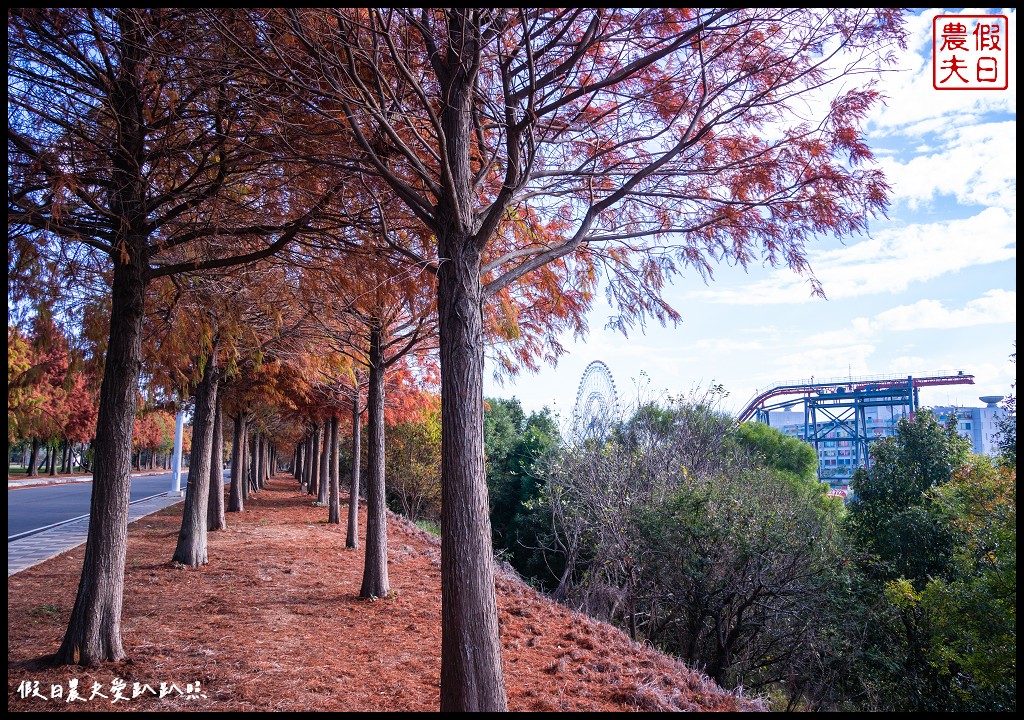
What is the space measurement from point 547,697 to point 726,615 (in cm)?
682

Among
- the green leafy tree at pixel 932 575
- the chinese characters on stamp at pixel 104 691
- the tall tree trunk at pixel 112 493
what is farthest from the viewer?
the green leafy tree at pixel 932 575

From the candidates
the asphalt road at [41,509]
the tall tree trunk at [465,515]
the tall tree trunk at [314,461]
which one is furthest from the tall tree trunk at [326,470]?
the tall tree trunk at [465,515]

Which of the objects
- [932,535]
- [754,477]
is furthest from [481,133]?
[932,535]

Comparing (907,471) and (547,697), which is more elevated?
(907,471)

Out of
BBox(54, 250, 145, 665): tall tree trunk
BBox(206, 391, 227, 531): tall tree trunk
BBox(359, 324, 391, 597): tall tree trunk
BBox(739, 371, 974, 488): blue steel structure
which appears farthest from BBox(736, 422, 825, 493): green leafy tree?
BBox(54, 250, 145, 665): tall tree trunk

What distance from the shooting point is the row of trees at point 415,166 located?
4422 millimetres

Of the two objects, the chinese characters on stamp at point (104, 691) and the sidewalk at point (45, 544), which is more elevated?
the chinese characters on stamp at point (104, 691)

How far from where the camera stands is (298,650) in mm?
6266

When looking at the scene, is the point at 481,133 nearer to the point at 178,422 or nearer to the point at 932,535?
the point at 932,535

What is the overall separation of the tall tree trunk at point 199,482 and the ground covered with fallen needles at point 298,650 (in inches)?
12.1

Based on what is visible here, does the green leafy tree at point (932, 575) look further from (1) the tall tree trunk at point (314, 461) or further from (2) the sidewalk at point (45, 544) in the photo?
(1) the tall tree trunk at point (314, 461)

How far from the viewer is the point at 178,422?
96.0 ft

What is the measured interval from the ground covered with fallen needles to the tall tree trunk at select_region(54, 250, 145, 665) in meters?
0.24

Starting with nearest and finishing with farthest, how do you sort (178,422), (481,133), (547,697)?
(547,697)
(481,133)
(178,422)
